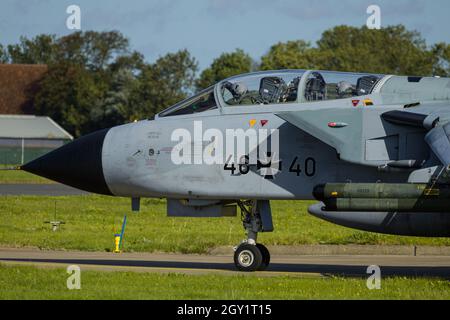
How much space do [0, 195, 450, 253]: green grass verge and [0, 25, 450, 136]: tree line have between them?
40153 millimetres

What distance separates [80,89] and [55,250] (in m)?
67.3

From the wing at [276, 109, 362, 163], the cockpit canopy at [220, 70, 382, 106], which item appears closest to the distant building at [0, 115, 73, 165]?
the cockpit canopy at [220, 70, 382, 106]

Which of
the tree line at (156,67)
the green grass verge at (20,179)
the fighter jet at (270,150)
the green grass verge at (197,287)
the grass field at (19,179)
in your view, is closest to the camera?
the green grass verge at (197,287)

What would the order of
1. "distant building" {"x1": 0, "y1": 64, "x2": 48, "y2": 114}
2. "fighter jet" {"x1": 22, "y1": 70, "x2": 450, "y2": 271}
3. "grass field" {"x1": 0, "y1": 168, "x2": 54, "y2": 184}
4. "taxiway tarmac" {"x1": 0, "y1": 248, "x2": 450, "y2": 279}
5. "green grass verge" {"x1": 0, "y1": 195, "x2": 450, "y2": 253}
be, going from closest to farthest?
"fighter jet" {"x1": 22, "y1": 70, "x2": 450, "y2": 271}
"taxiway tarmac" {"x1": 0, "y1": 248, "x2": 450, "y2": 279}
"green grass verge" {"x1": 0, "y1": 195, "x2": 450, "y2": 253}
"grass field" {"x1": 0, "y1": 168, "x2": 54, "y2": 184}
"distant building" {"x1": 0, "y1": 64, "x2": 48, "y2": 114}

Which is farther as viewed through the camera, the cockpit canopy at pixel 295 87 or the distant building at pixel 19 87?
the distant building at pixel 19 87

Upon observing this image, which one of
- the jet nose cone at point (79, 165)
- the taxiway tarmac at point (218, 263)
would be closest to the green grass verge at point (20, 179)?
the taxiway tarmac at point (218, 263)

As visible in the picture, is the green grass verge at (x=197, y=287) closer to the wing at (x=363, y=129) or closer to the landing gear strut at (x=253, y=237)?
the landing gear strut at (x=253, y=237)

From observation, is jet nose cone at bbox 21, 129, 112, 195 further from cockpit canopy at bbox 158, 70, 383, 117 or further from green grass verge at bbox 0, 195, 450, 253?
green grass verge at bbox 0, 195, 450, 253

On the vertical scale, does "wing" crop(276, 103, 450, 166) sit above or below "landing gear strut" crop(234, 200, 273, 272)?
above

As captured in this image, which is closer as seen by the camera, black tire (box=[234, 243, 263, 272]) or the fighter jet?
the fighter jet

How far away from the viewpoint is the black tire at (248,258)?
17125 mm

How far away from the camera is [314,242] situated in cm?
2312

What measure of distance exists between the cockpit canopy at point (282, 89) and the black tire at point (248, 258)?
7.75 feet

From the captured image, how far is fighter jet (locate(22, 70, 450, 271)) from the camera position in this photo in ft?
52.2
